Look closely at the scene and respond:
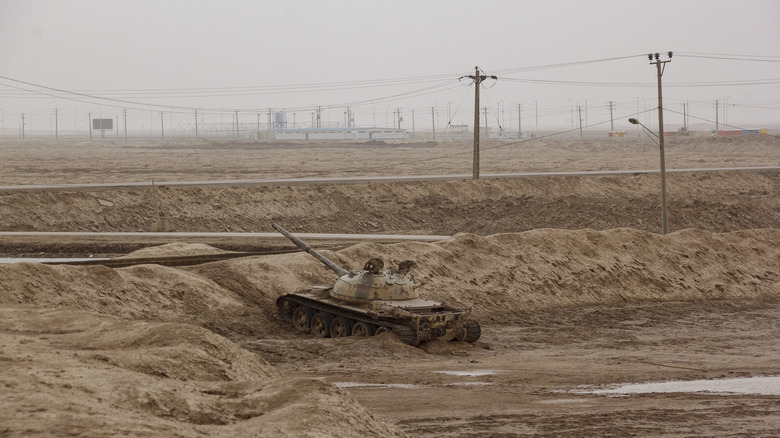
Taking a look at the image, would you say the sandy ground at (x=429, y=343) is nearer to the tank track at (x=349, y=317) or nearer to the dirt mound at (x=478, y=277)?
the dirt mound at (x=478, y=277)

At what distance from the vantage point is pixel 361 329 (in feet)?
70.0

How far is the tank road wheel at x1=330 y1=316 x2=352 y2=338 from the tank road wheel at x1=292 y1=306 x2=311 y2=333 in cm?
78

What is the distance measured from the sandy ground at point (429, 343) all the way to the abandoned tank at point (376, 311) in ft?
1.54

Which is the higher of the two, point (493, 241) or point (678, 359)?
point (493, 241)

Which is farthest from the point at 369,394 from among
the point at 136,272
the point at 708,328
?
the point at 708,328

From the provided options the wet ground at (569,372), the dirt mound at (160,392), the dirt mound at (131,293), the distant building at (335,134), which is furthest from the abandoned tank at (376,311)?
the distant building at (335,134)

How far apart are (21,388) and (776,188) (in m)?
54.0

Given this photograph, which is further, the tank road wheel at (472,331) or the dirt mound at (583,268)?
the dirt mound at (583,268)

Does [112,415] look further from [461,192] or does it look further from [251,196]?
[461,192]

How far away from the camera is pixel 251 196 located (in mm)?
45375

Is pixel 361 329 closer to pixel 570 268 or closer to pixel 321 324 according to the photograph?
pixel 321 324

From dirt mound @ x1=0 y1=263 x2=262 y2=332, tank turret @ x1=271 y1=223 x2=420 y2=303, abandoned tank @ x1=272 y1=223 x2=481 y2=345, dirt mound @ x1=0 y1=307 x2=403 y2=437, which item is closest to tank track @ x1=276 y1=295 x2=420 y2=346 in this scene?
abandoned tank @ x1=272 y1=223 x2=481 y2=345

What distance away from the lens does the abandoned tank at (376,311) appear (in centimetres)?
2038

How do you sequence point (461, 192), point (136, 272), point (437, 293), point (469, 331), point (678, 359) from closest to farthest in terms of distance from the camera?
1. point (678, 359)
2. point (469, 331)
3. point (136, 272)
4. point (437, 293)
5. point (461, 192)
